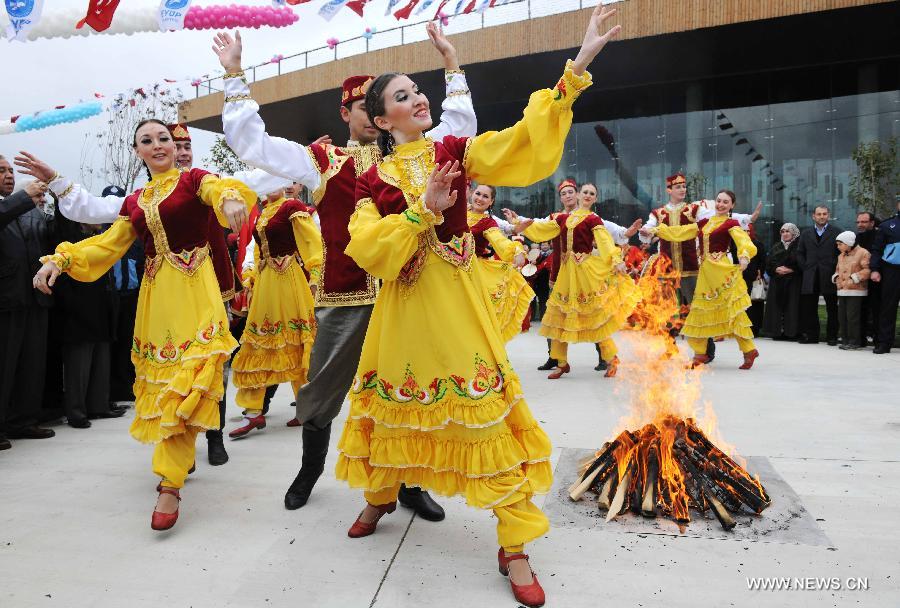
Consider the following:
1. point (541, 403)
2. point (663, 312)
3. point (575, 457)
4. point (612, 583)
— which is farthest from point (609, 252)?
point (612, 583)

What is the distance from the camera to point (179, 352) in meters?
3.51

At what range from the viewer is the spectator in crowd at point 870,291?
9.44 m

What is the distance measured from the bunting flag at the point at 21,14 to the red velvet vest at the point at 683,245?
23.1 ft

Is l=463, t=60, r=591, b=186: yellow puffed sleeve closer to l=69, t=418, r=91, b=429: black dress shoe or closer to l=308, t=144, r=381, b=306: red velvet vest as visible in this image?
l=308, t=144, r=381, b=306: red velvet vest

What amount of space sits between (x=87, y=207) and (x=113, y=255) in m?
0.33

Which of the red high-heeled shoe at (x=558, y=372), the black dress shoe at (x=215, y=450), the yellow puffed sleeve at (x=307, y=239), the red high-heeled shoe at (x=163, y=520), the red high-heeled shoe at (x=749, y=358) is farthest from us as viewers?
the red high-heeled shoe at (x=749, y=358)

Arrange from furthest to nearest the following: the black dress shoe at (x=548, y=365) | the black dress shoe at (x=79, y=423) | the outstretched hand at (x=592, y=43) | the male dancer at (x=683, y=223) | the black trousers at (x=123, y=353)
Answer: the male dancer at (x=683, y=223) < the black dress shoe at (x=548, y=365) < the black trousers at (x=123, y=353) < the black dress shoe at (x=79, y=423) < the outstretched hand at (x=592, y=43)

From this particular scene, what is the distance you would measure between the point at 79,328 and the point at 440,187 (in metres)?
4.68

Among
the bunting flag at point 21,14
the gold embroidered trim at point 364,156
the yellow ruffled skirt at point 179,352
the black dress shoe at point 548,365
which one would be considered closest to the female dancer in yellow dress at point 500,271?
the black dress shoe at point 548,365

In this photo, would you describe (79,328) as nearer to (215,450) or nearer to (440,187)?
(215,450)

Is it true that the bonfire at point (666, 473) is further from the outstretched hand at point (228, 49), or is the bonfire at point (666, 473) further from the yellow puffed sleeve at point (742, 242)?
the yellow puffed sleeve at point (742, 242)

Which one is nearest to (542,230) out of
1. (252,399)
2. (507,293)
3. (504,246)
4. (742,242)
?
(507,293)

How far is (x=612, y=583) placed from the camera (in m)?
2.59

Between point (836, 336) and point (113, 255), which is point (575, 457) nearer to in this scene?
point (113, 255)
